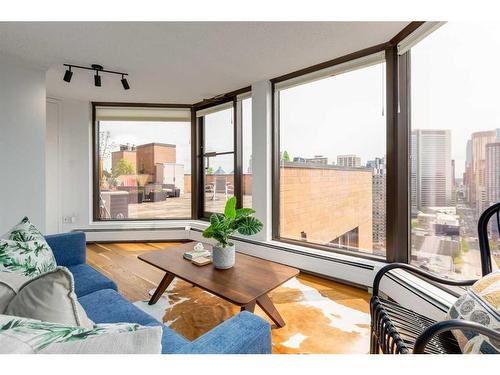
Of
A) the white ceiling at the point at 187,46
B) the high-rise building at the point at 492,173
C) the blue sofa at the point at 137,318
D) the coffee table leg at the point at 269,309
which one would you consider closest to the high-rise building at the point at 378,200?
the high-rise building at the point at 492,173

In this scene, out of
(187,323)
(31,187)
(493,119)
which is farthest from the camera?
(31,187)

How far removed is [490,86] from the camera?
1.64m

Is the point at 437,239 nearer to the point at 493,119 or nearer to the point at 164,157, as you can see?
the point at 493,119

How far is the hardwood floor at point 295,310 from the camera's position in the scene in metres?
1.73

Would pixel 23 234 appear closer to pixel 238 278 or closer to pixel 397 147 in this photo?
pixel 238 278

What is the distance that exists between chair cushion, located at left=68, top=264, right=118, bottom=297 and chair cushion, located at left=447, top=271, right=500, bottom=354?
1915 mm

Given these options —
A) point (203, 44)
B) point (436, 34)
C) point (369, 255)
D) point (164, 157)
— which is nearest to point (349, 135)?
point (436, 34)

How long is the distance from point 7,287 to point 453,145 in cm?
264

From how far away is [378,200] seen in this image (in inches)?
102

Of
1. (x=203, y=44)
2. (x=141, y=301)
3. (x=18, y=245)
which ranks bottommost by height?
(x=141, y=301)

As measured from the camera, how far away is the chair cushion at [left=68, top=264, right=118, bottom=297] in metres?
1.62

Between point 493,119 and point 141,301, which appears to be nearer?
point 493,119
